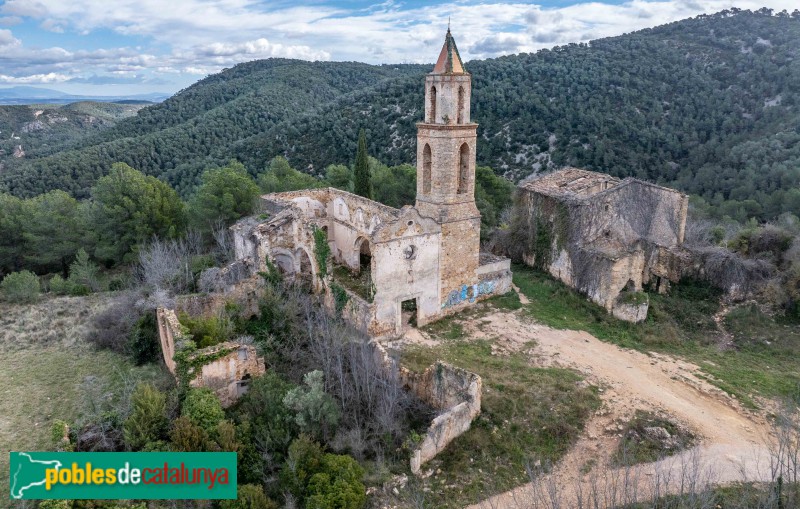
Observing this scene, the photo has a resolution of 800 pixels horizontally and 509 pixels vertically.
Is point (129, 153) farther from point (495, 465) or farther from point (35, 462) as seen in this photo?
point (495, 465)

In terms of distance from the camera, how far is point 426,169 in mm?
17812

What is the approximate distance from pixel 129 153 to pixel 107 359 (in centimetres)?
3853

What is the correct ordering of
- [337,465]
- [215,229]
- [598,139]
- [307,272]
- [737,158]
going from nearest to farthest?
[337,465] < [307,272] < [215,229] < [737,158] < [598,139]

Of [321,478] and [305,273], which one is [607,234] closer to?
[305,273]

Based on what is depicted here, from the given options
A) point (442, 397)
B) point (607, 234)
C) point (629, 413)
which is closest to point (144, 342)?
point (442, 397)

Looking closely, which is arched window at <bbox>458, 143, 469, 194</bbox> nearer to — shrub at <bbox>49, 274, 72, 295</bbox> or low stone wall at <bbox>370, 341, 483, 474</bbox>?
low stone wall at <bbox>370, 341, 483, 474</bbox>

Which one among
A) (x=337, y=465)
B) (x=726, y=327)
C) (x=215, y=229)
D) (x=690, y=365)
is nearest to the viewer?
(x=337, y=465)

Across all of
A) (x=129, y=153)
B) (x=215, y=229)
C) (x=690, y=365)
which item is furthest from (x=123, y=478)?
(x=129, y=153)

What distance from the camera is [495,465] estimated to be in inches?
427

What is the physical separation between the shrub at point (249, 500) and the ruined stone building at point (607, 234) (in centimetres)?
1393

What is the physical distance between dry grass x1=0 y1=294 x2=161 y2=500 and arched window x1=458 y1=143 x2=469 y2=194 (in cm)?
1144

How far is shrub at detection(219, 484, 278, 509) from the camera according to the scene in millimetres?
9352

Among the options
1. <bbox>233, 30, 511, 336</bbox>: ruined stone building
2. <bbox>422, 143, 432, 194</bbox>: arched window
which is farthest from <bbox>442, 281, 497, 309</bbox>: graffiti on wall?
<bbox>422, 143, 432, 194</bbox>: arched window

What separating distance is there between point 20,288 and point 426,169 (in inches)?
714
